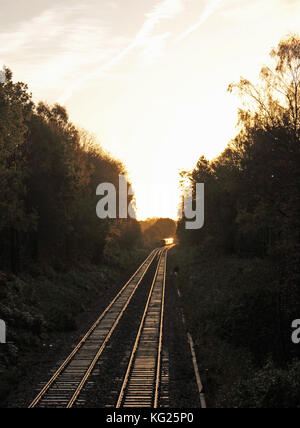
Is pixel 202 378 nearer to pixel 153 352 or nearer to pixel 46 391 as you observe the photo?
pixel 153 352

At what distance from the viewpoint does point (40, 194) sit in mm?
32344

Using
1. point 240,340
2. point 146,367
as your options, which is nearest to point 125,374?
point 146,367

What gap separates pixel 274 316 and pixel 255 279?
314cm

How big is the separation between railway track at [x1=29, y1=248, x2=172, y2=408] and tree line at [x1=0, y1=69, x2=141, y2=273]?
8777mm

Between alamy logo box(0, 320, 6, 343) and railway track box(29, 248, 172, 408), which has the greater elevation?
alamy logo box(0, 320, 6, 343)

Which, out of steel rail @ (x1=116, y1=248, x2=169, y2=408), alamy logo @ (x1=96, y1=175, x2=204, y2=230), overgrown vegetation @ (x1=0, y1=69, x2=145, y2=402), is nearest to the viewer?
steel rail @ (x1=116, y1=248, x2=169, y2=408)

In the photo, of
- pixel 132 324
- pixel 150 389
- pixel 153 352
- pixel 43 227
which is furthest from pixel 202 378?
pixel 43 227

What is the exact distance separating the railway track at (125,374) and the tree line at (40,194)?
878cm

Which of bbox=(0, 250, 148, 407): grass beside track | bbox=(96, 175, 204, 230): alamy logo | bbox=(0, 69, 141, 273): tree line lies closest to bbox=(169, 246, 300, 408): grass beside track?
bbox=(0, 250, 148, 407): grass beside track

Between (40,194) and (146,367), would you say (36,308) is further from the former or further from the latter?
(40,194)

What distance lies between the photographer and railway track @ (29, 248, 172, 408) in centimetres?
1297

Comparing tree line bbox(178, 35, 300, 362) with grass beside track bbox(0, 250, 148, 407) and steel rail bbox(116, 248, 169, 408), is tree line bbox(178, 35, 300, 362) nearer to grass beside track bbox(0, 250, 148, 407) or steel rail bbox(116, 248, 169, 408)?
steel rail bbox(116, 248, 169, 408)

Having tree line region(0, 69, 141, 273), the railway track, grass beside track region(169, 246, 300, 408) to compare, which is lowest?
the railway track

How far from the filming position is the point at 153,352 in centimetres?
1805
